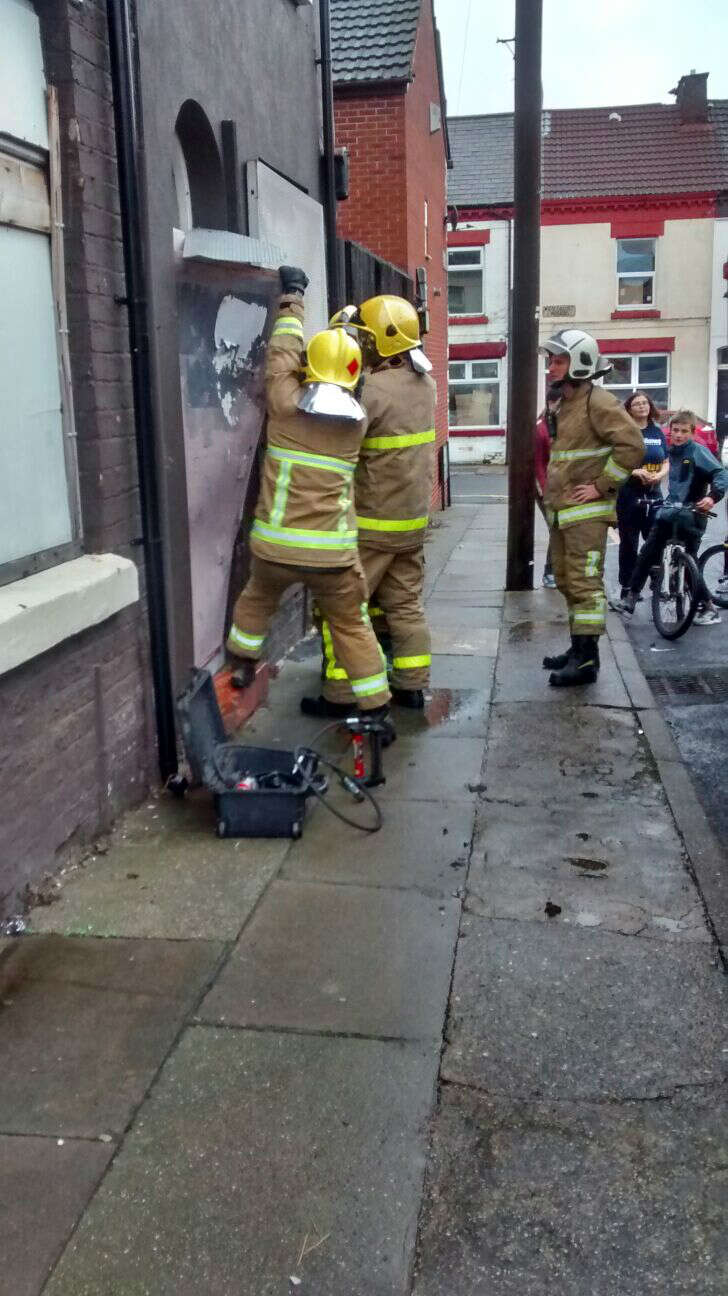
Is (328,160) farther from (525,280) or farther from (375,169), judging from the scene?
(375,169)

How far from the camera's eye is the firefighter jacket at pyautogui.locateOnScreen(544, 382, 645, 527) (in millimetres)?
6980

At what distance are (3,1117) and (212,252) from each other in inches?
147

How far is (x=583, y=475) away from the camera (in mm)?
7164

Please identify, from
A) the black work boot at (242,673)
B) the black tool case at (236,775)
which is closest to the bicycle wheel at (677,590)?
the black work boot at (242,673)

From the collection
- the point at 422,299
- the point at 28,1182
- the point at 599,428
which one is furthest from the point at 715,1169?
the point at 422,299

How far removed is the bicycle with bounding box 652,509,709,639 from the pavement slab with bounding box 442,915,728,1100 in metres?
5.40

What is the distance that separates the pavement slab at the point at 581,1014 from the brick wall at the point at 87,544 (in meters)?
1.52

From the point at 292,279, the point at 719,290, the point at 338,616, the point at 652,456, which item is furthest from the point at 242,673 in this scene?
the point at 719,290

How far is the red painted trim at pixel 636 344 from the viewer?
29.2 metres

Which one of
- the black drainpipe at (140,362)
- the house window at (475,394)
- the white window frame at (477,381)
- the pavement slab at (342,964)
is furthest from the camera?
the house window at (475,394)

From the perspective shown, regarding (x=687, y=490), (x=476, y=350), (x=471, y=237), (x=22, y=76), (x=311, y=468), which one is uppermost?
(x=471, y=237)

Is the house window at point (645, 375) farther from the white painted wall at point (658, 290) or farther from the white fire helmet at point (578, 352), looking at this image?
the white fire helmet at point (578, 352)

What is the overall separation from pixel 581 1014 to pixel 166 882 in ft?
5.34

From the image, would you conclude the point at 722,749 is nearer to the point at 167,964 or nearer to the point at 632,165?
the point at 167,964
